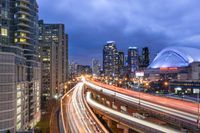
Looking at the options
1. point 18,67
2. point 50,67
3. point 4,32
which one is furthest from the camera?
point 50,67

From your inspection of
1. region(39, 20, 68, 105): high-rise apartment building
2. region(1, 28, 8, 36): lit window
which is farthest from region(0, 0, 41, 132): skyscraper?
region(39, 20, 68, 105): high-rise apartment building

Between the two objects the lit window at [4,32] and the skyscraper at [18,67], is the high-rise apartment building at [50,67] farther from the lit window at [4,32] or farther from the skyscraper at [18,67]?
the lit window at [4,32]

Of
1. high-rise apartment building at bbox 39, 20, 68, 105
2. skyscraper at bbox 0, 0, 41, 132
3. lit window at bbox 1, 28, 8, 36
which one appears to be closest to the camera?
skyscraper at bbox 0, 0, 41, 132

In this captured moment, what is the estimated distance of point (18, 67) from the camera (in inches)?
2763

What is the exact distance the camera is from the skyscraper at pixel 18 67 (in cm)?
6212

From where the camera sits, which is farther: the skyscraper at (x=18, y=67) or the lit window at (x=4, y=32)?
the lit window at (x=4, y=32)

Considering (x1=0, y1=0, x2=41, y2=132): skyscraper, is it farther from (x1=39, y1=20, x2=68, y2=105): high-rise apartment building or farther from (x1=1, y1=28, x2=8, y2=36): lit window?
(x1=39, y1=20, x2=68, y2=105): high-rise apartment building

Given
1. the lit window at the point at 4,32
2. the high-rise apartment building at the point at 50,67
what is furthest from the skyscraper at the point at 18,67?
the high-rise apartment building at the point at 50,67

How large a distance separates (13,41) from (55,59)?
3430 inches

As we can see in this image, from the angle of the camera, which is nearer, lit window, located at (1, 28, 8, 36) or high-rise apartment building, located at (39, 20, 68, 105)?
lit window, located at (1, 28, 8, 36)

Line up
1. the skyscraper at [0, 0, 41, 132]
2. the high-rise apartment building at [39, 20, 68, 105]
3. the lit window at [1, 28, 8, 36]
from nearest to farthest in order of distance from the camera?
the skyscraper at [0, 0, 41, 132], the lit window at [1, 28, 8, 36], the high-rise apartment building at [39, 20, 68, 105]

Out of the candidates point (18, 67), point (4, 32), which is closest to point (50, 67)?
point (4, 32)

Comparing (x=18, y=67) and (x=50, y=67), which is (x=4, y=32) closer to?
(x=18, y=67)

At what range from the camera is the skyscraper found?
62.1 meters
